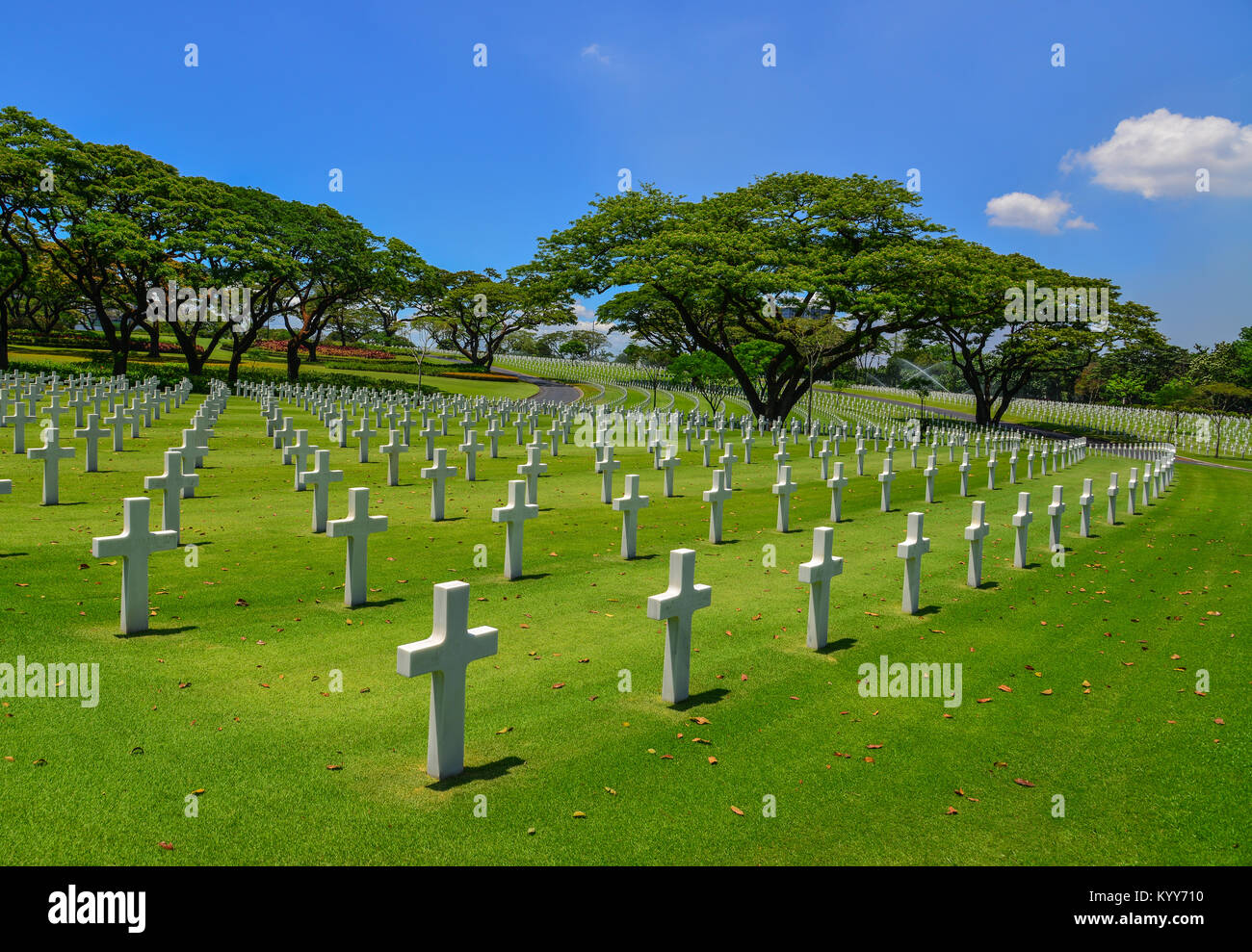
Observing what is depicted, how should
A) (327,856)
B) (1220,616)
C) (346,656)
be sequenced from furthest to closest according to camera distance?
(1220,616)
(346,656)
(327,856)

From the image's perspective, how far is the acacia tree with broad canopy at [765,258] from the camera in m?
35.9

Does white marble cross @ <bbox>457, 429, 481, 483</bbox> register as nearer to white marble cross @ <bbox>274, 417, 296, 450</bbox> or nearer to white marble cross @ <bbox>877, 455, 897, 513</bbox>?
white marble cross @ <bbox>274, 417, 296, 450</bbox>

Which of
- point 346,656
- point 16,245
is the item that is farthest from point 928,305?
point 16,245

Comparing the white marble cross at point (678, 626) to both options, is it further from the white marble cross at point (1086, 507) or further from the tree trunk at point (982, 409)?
the tree trunk at point (982, 409)

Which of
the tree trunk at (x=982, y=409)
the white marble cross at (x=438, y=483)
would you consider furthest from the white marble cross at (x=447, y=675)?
the tree trunk at (x=982, y=409)

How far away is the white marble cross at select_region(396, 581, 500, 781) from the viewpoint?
477 centimetres

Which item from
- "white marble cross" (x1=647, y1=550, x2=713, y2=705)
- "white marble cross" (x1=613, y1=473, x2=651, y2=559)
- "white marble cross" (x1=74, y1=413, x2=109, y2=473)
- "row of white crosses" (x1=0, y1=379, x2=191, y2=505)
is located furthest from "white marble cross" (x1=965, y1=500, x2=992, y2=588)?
"white marble cross" (x1=74, y1=413, x2=109, y2=473)

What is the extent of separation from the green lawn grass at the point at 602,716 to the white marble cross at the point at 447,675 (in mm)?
151

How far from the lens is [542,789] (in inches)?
185

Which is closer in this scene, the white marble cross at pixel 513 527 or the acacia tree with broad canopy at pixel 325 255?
the white marble cross at pixel 513 527

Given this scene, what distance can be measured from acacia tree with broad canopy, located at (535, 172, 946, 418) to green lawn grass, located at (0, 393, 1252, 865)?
25820 millimetres

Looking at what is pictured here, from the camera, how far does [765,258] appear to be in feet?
118
